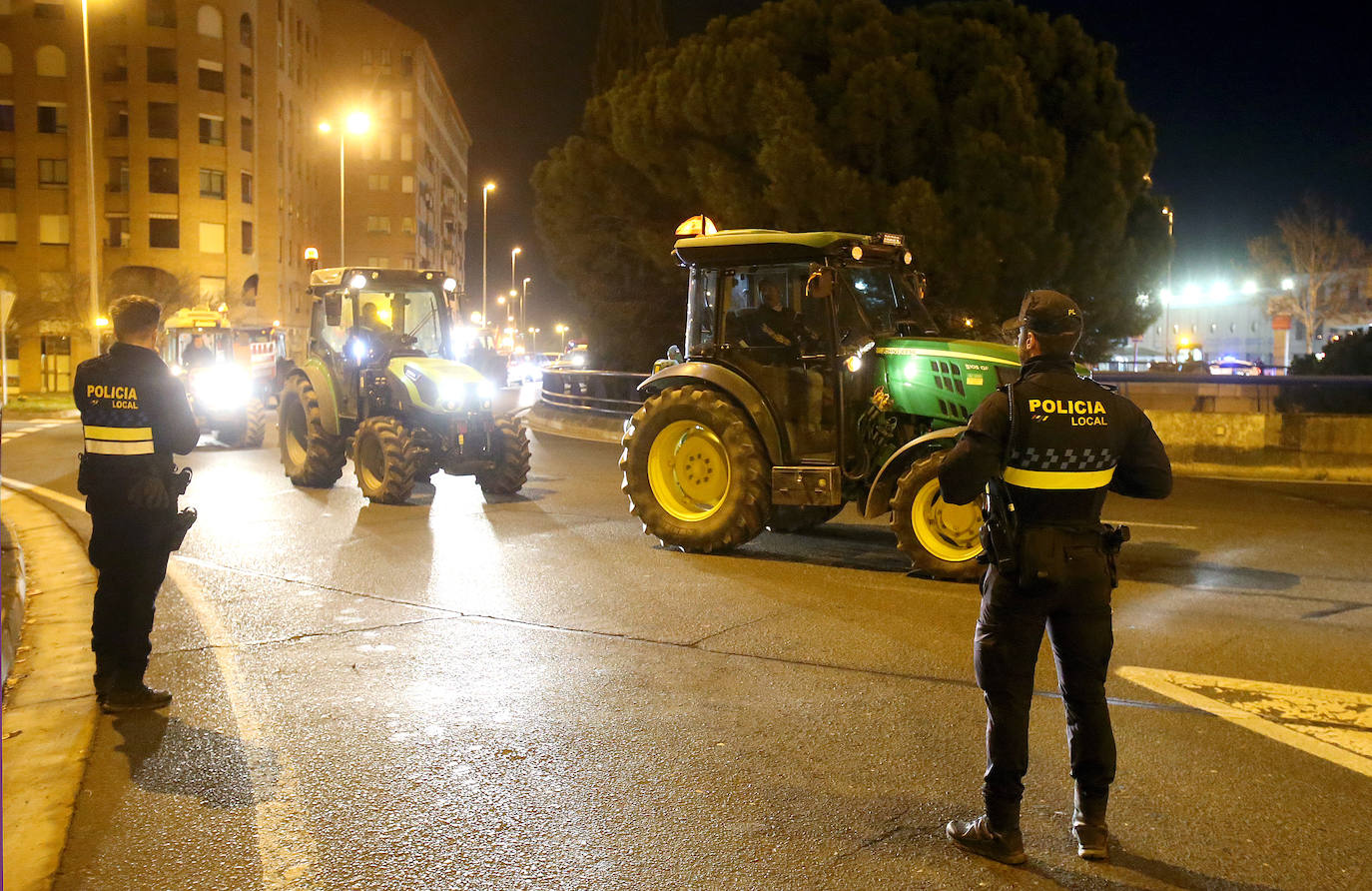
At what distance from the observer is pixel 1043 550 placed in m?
4.05

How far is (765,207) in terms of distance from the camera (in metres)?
26.7

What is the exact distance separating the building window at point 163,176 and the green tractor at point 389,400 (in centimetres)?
5318

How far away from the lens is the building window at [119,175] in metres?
62.3

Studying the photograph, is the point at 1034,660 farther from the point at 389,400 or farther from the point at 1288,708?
the point at 389,400

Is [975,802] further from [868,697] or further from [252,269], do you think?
[252,269]

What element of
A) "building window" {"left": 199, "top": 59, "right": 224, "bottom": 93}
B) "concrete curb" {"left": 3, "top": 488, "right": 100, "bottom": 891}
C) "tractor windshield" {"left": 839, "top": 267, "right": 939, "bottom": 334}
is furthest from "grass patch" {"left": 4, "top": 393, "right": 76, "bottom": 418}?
"building window" {"left": 199, "top": 59, "right": 224, "bottom": 93}

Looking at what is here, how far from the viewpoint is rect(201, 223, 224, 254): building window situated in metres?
63.9

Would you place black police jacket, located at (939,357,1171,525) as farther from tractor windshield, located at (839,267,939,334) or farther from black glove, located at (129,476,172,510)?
tractor windshield, located at (839,267,939,334)

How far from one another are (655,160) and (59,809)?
25784 mm

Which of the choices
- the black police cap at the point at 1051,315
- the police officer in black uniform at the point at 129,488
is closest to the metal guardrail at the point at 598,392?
the police officer in black uniform at the point at 129,488

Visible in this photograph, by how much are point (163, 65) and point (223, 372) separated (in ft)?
161

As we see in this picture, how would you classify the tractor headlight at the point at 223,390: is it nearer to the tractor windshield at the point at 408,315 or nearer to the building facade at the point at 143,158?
the tractor windshield at the point at 408,315

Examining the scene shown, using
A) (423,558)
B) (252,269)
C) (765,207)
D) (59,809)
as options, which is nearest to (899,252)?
(423,558)

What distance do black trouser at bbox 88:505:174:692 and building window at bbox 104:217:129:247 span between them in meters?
62.9
